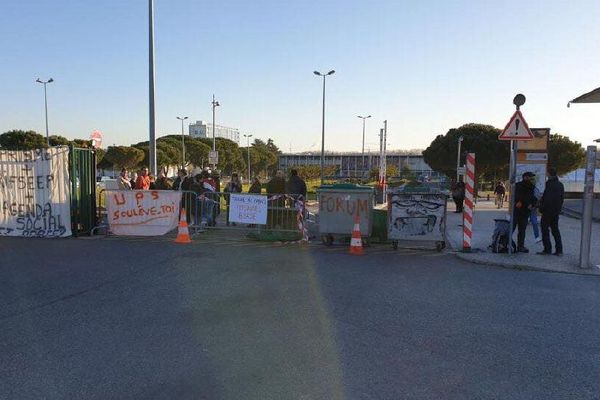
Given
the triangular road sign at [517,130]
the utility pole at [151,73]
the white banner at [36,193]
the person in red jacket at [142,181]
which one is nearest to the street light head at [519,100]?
the triangular road sign at [517,130]

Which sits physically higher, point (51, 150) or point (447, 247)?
point (51, 150)

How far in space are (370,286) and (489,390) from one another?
11.8 ft

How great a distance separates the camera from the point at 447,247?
11602mm

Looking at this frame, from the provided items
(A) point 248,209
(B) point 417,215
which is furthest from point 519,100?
(A) point 248,209

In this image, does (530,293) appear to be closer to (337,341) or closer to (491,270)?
(491,270)

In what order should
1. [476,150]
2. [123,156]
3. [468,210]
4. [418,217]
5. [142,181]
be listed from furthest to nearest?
[123,156] → [476,150] → [142,181] → [418,217] → [468,210]

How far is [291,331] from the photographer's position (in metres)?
5.42

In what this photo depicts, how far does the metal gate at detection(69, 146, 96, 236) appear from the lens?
12508mm

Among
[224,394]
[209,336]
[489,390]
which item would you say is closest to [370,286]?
[209,336]

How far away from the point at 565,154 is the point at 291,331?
5558cm

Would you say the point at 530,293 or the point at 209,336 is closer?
the point at 209,336

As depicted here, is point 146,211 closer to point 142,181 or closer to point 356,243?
point 142,181

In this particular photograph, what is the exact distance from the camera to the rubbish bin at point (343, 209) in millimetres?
11406

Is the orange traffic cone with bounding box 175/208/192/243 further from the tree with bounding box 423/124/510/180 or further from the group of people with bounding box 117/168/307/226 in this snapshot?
the tree with bounding box 423/124/510/180
